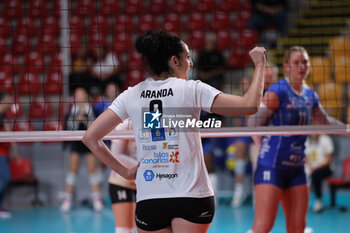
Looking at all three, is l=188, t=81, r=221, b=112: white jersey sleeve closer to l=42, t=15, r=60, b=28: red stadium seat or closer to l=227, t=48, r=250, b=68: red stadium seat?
l=227, t=48, r=250, b=68: red stadium seat

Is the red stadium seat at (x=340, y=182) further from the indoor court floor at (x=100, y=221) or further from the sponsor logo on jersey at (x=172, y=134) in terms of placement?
the sponsor logo on jersey at (x=172, y=134)

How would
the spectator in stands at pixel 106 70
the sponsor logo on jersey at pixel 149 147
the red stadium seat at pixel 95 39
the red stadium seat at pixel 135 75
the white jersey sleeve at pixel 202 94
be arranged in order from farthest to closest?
the red stadium seat at pixel 95 39 → the red stadium seat at pixel 135 75 → the spectator in stands at pixel 106 70 → the sponsor logo on jersey at pixel 149 147 → the white jersey sleeve at pixel 202 94

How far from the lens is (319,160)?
9328 mm

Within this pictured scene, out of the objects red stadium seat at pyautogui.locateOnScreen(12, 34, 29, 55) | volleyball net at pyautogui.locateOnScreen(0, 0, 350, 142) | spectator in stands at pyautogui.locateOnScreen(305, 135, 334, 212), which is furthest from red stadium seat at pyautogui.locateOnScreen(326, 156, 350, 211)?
red stadium seat at pyautogui.locateOnScreen(12, 34, 29, 55)

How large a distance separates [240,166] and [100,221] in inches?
117

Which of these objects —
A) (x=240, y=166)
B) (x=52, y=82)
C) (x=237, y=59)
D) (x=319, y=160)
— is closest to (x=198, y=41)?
(x=237, y=59)

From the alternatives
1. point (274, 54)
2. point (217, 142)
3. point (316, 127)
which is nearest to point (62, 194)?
point (217, 142)

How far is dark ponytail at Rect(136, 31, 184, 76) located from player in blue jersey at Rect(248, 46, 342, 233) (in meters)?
1.66

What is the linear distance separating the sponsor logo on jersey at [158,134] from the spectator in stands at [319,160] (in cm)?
675

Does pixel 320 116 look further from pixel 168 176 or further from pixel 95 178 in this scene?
pixel 95 178

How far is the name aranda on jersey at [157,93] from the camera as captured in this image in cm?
272

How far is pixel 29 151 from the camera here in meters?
10.2

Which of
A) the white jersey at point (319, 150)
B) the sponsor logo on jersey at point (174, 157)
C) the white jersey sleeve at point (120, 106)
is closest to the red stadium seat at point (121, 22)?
the white jersey at point (319, 150)

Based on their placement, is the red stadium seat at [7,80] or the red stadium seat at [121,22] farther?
the red stadium seat at [121,22]
